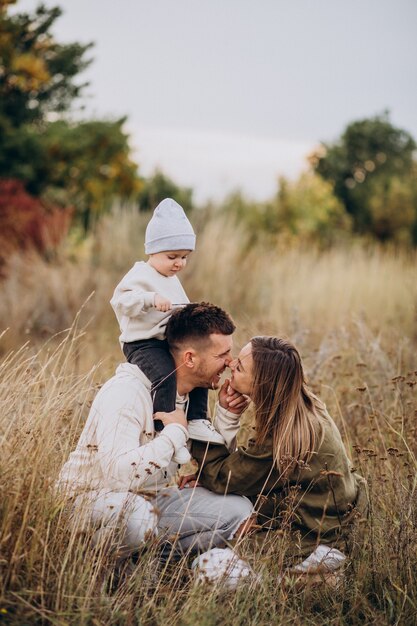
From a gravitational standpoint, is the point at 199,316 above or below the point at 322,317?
above

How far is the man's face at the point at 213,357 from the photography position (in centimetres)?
407

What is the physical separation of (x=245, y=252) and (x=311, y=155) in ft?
109

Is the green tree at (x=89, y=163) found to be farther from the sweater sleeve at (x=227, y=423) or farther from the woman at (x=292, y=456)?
the woman at (x=292, y=456)

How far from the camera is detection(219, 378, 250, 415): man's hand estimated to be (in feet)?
13.4

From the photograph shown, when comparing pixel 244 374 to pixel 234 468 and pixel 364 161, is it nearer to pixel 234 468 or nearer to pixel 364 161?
pixel 234 468

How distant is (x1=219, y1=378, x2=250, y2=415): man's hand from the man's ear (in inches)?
8.5

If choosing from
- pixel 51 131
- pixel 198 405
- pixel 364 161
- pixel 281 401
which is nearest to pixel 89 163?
pixel 51 131

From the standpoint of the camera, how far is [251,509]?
13.3ft

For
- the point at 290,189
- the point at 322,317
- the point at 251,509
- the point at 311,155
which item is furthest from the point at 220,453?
the point at 311,155

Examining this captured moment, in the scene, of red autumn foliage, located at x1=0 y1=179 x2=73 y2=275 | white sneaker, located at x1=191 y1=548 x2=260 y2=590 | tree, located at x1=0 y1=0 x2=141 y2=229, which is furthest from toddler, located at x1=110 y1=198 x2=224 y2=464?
tree, located at x1=0 y1=0 x2=141 y2=229

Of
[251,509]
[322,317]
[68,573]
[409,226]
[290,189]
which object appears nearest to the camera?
[68,573]

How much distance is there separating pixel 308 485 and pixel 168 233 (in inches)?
64.0

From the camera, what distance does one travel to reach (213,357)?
4.09 metres

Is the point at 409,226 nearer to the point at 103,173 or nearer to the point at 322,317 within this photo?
the point at 103,173
